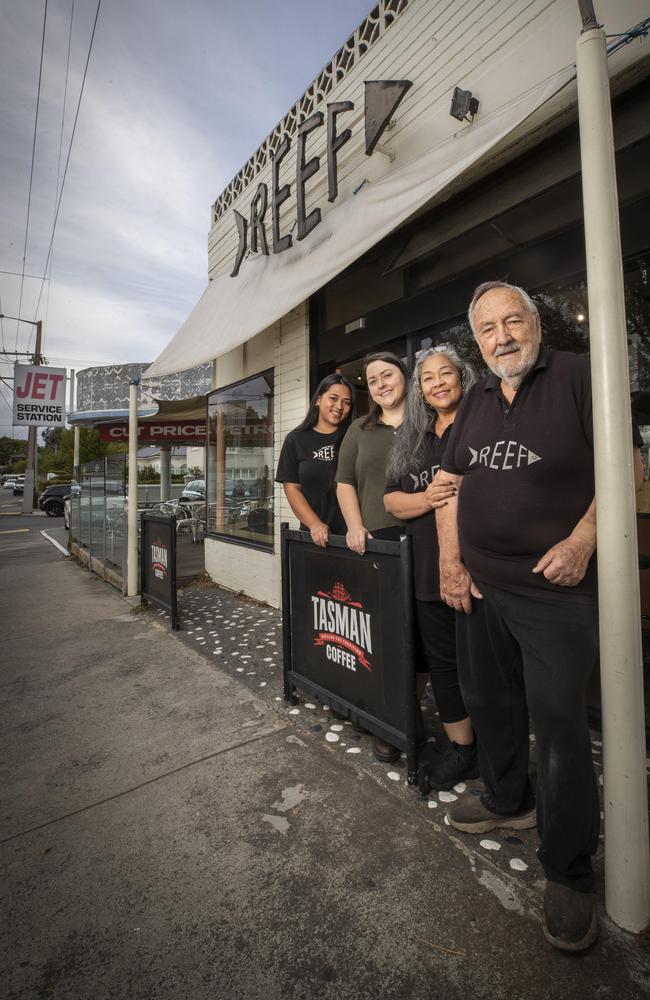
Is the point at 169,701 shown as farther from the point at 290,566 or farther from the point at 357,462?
the point at 357,462

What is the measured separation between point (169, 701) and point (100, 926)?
1.61m

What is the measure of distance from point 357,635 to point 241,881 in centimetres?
103

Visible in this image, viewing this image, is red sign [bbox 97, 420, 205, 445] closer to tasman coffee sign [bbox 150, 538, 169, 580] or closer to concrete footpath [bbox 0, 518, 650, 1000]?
tasman coffee sign [bbox 150, 538, 169, 580]

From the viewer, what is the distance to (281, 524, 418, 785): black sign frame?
2.03 meters

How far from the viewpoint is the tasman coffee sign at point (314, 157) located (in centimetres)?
327

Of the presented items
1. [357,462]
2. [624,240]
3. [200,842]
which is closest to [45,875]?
[200,842]

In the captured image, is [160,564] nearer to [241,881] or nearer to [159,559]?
[159,559]

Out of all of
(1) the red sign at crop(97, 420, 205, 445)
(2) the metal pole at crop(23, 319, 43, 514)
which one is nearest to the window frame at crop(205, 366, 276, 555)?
(1) the red sign at crop(97, 420, 205, 445)

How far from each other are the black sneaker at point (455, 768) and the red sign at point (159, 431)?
452 inches

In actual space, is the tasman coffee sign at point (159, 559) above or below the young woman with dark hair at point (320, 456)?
below

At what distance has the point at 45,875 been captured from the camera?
1.69 m

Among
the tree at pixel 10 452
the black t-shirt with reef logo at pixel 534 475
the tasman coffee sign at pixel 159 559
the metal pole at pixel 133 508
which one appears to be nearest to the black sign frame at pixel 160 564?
the tasman coffee sign at pixel 159 559

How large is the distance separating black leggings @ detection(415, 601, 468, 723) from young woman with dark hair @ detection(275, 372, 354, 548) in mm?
858

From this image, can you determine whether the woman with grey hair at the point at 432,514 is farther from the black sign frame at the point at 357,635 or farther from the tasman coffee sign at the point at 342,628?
the tasman coffee sign at the point at 342,628
